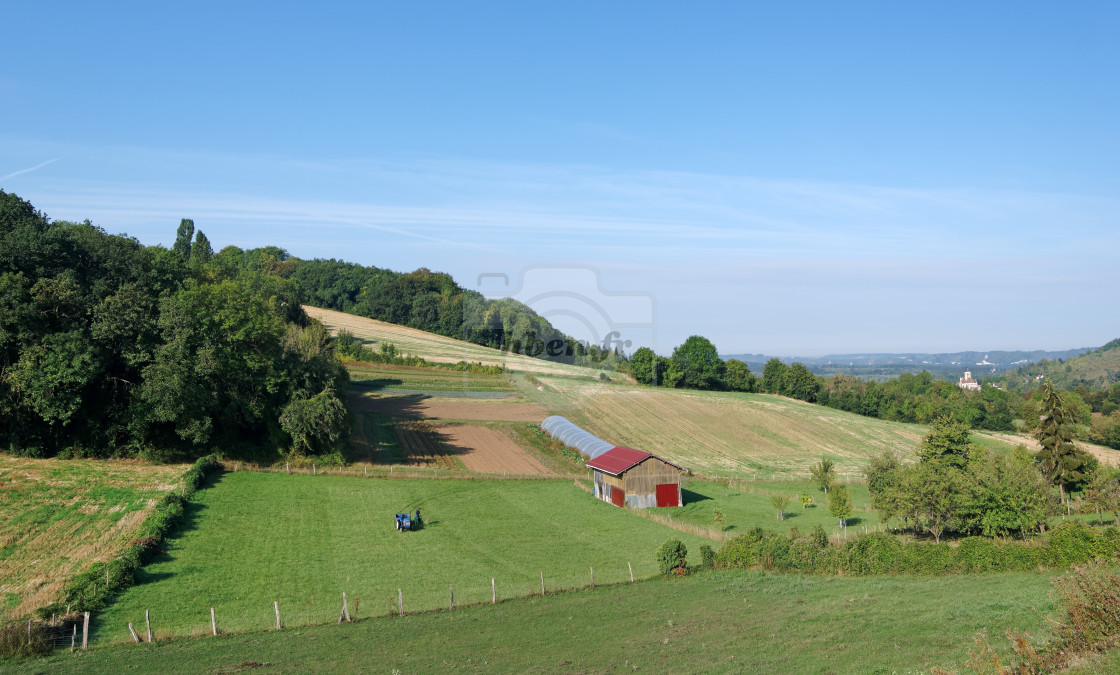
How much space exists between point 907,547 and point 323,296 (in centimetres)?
13761

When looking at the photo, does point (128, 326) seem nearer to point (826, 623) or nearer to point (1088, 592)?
point (826, 623)

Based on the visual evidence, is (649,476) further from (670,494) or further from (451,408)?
(451,408)

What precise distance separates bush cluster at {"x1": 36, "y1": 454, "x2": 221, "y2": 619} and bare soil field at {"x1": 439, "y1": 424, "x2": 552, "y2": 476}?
2106 centimetres

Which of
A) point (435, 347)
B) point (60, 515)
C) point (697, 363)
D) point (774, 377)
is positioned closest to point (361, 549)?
point (60, 515)

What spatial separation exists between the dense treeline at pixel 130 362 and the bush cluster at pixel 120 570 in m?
9.06

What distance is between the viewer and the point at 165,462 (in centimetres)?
4203

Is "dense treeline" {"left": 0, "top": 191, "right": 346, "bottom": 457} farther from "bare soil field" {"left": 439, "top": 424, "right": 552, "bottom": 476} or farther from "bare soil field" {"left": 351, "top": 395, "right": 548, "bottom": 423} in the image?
"bare soil field" {"left": 351, "top": 395, "right": 548, "bottom": 423}

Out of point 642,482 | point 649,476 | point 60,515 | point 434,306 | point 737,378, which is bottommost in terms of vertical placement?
point 642,482

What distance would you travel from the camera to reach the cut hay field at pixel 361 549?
81.7ft

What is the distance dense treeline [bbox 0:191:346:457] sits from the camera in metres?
38.9

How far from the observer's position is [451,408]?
72250mm

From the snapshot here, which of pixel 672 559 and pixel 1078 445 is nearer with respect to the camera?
pixel 672 559

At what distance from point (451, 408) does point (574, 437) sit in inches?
710

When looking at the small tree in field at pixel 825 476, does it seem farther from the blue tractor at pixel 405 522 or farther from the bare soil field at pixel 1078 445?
the bare soil field at pixel 1078 445
